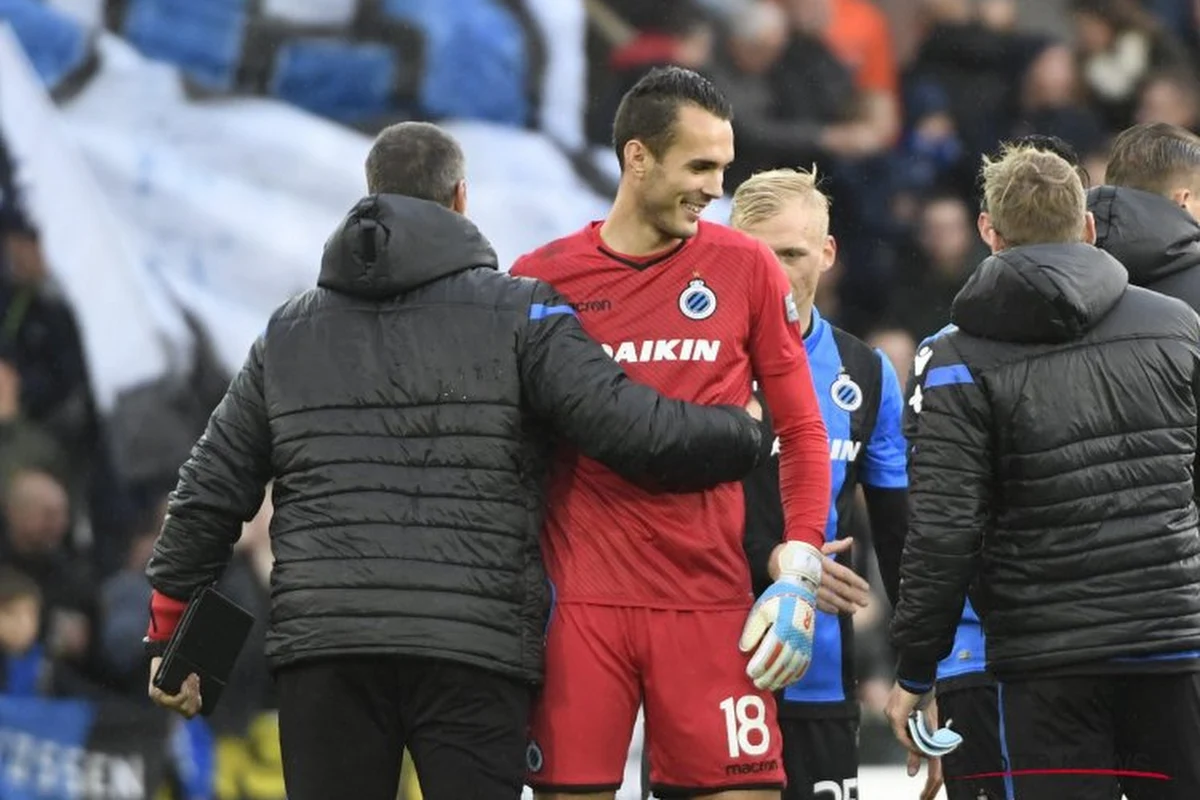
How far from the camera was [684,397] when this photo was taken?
14.5 ft

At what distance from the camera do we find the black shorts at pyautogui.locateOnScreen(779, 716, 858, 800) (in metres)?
5.29

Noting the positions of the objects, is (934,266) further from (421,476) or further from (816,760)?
(421,476)

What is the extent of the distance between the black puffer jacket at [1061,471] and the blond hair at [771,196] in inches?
40.9

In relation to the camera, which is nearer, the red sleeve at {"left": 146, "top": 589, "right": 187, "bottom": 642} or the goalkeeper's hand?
the goalkeeper's hand

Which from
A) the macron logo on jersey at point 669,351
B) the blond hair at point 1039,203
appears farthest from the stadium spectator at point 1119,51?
the macron logo on jersey at point 669,351

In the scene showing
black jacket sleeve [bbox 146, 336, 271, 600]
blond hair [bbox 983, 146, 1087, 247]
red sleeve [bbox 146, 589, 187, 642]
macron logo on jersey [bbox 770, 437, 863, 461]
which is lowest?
red sleeve [bbox 146, 589, 187, 642]

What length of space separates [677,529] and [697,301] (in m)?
0.48

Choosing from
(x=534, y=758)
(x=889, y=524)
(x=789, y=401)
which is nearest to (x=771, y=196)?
(x=889, y=524)

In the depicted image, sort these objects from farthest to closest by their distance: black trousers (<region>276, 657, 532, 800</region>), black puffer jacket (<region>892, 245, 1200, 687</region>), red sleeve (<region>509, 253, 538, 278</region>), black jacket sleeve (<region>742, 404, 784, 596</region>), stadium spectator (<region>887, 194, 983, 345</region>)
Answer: stadium spectator (<region>887, 194, 983, 345</region>)
black jacket sleeve (<region>742, 404, 784, 596</region>)
red sleeve (<region>509, 253, 538, 278</region>)
black puffer jacket (<region>892, 245, 1200, 687</region>)
black trousers (<region>276, 657, 532, 800</region>)

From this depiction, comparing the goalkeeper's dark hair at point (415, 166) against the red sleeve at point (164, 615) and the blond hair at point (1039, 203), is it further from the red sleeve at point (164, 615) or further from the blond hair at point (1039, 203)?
the blond hair at point (1039, 203)

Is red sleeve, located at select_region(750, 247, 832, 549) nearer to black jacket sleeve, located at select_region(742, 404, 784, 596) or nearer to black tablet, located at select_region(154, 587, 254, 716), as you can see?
black jacket sleeve, located at select_region(742, 404, 784, 596)

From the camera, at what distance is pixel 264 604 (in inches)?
357

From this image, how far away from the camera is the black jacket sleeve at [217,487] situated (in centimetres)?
442

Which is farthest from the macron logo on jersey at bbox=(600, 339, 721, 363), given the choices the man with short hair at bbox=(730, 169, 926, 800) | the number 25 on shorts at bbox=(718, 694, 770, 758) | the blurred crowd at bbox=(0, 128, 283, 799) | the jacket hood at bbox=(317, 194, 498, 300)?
the blurred crowd at bbox=(0, 128, 283, 799)
